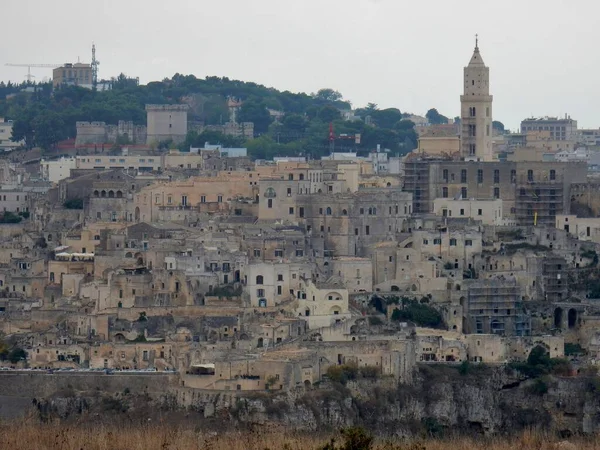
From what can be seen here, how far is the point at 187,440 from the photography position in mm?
52875

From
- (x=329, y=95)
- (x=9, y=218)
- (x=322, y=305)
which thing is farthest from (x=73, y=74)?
(x=322, y=305)

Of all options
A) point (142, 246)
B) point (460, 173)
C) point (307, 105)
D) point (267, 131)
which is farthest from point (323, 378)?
point (307, 105)

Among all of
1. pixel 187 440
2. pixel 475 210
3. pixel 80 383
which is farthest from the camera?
pixel 475 210

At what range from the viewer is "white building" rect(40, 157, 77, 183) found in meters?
84.4

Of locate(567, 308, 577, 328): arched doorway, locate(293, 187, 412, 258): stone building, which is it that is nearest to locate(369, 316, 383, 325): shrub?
locate(293, 187, 412, 258): stone building

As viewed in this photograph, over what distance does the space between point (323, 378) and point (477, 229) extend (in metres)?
10.3

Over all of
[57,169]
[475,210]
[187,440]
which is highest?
[57,169]

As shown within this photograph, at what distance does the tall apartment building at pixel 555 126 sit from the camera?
353ft

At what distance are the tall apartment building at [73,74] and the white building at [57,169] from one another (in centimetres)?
3386

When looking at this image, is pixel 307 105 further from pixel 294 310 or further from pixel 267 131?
pixel 294 310

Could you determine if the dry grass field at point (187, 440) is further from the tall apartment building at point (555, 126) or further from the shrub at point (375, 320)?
the tall apartment building at point (555, 126)

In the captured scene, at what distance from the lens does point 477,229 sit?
224 feet

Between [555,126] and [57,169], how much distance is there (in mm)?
30891

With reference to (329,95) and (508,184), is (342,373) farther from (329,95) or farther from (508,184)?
(329,95)
